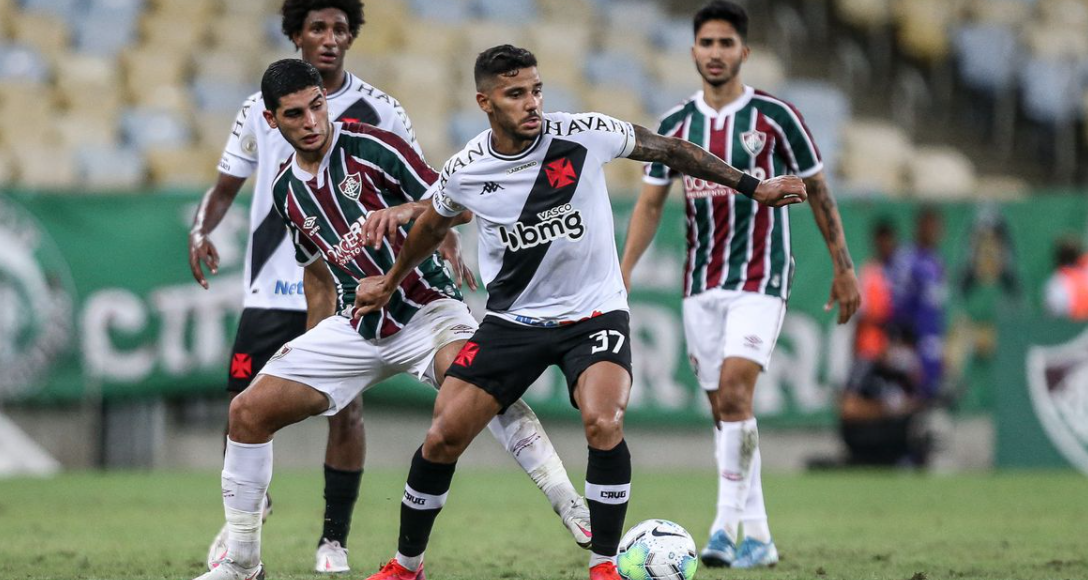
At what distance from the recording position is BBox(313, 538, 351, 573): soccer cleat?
7.02m

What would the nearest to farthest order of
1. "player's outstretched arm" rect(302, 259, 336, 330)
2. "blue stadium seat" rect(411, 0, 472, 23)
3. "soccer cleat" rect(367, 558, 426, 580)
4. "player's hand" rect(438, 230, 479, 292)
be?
1. "soccer cleat" rect(367, 558, 426, 580)
2. "player's hand" rect(438, 230, 479, 292)
3. "player's outstretched arm" rect(302, 259, 336, 330)
4. "blue stadium seat" rect(411, 0, 472, 23)

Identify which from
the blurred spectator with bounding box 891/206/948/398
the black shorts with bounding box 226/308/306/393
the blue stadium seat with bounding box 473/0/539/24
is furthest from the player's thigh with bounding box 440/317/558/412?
the blue stadium seat with bounding box 473/0/539/24

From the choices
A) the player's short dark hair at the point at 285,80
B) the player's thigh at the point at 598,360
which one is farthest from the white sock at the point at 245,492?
the player's short dark hair at the point at 285,80

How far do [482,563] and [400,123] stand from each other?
2.15 metres

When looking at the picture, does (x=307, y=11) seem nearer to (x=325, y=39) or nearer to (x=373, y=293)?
(x=325, y=39)

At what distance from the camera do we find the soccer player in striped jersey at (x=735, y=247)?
7.55 m

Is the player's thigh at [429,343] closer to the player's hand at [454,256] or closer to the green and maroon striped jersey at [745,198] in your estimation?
the player's hand at [454,256]

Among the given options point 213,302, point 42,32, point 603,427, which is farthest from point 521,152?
point 42,32

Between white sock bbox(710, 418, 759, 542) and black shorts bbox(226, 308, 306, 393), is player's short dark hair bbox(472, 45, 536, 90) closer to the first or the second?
black shorts bbox(226, 308, 306, 393)

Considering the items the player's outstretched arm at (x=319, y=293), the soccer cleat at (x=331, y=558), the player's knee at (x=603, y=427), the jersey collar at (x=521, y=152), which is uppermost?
the jersey collar at (x=521, y=152)

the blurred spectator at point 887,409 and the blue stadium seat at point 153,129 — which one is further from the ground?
the blue stadium seat at point 153,129

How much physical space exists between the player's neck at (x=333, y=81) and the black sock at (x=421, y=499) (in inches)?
81.2

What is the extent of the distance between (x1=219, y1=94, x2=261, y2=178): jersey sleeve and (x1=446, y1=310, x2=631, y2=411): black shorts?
1.89m

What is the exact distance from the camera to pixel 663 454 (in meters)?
14.4
